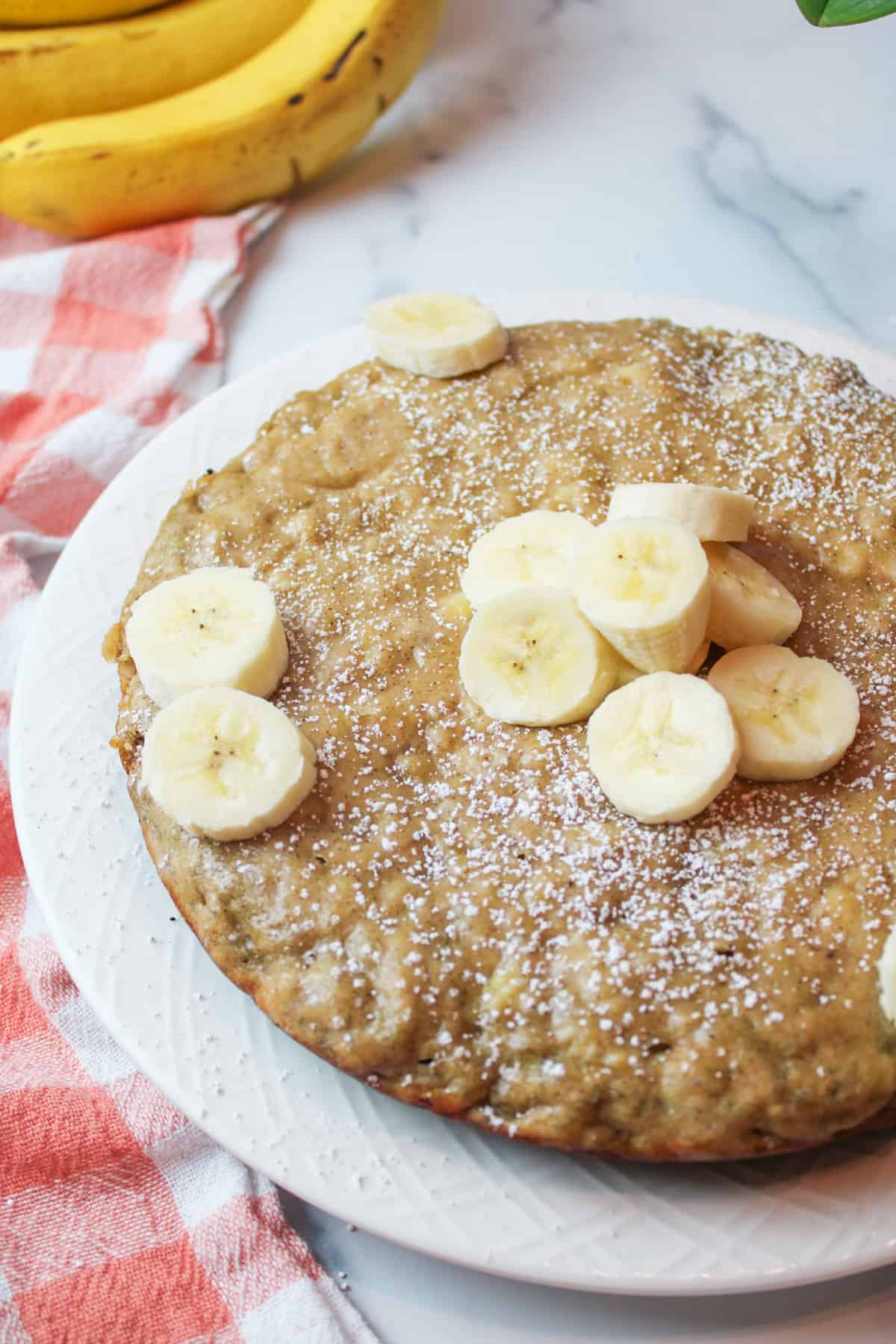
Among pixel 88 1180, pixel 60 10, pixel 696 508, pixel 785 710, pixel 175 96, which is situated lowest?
pixel 88 1180

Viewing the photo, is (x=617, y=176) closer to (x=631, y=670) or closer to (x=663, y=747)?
(x=631, y=670)

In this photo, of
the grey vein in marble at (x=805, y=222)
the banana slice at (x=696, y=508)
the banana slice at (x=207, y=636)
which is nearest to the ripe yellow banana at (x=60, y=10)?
the grey vein in marble at (x=805, y=222)

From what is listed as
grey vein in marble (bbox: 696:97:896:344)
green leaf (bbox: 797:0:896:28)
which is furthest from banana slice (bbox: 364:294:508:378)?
grey vein in marble (bbox: 696:97:896:344)

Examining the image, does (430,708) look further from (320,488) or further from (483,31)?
(483,31)

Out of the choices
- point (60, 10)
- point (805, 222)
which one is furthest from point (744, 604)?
point (60, 10)

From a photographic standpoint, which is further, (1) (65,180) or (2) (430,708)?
(1) (65,180)

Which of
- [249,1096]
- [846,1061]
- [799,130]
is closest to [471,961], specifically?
[249,1096]

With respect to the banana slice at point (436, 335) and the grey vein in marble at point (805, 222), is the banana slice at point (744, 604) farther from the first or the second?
the grey vein in marble at point (805, 222)
